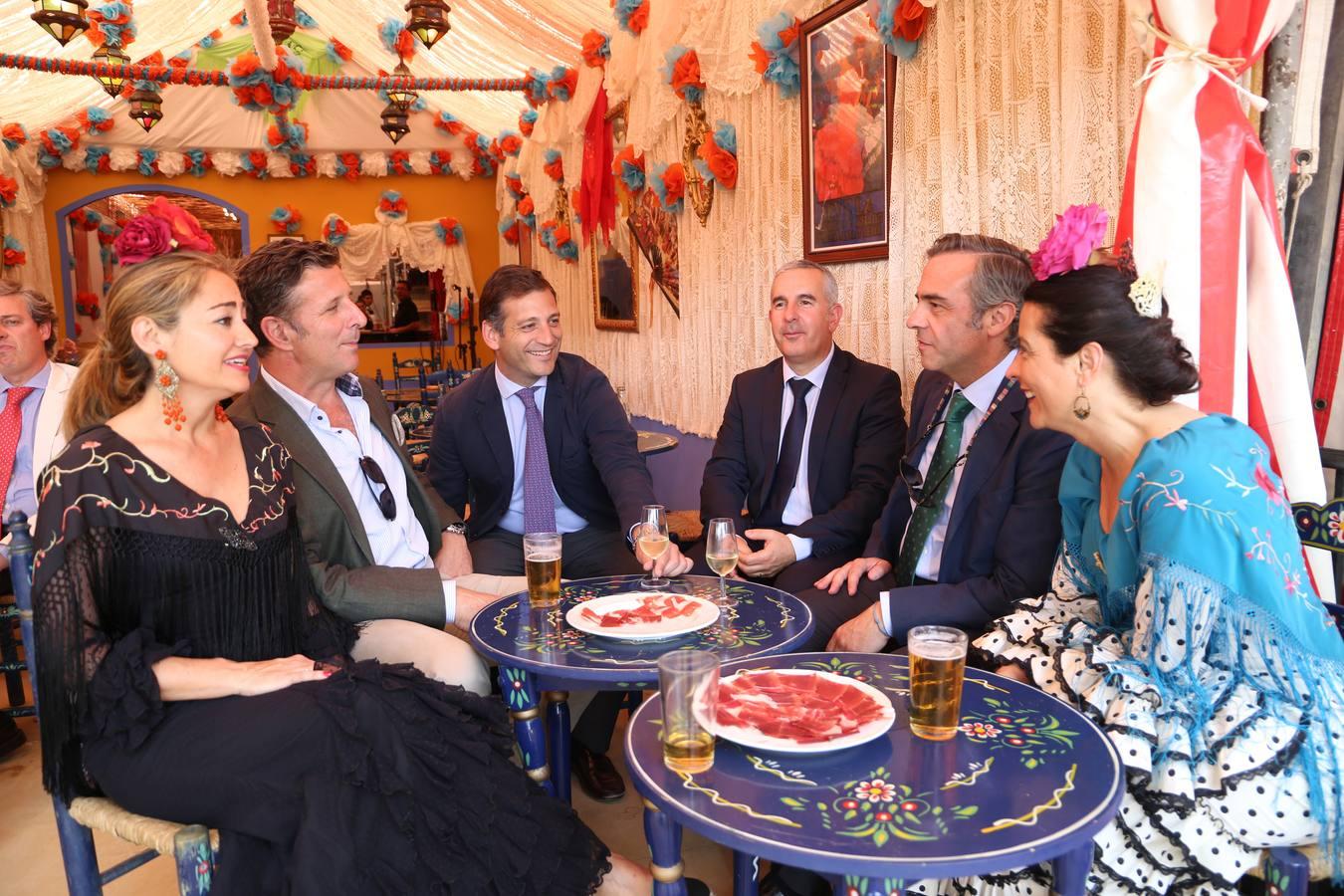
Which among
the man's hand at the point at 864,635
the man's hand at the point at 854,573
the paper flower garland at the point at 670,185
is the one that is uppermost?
the paper flower garland at the point at 670,185

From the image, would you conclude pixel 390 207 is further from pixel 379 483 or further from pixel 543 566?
pixel 543 566

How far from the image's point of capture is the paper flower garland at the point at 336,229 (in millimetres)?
10922

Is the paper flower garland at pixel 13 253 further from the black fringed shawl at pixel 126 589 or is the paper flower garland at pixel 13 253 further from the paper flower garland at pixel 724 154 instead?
the black fringed shawl at pixel 126 589

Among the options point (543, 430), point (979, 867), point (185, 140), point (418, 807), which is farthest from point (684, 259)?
point (185, 140)

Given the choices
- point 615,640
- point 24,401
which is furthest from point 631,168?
point 615,640

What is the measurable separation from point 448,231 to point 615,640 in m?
10.3

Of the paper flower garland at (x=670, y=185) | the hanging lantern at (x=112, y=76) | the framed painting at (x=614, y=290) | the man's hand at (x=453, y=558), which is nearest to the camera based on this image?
the man's hand at (x=453, y=558)

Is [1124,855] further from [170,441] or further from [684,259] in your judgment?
[684,259]

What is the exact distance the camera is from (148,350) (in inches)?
75.2

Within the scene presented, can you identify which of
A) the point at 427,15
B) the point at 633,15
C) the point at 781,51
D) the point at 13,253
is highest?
the point at 633,15

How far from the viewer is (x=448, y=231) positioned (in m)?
11.4

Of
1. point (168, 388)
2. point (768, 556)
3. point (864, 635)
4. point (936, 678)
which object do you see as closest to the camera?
point (936, 678)

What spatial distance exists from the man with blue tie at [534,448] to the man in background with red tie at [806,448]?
34 cm

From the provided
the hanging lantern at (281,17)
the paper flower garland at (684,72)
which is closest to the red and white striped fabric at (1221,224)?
the paper flower garland at (684,72)
